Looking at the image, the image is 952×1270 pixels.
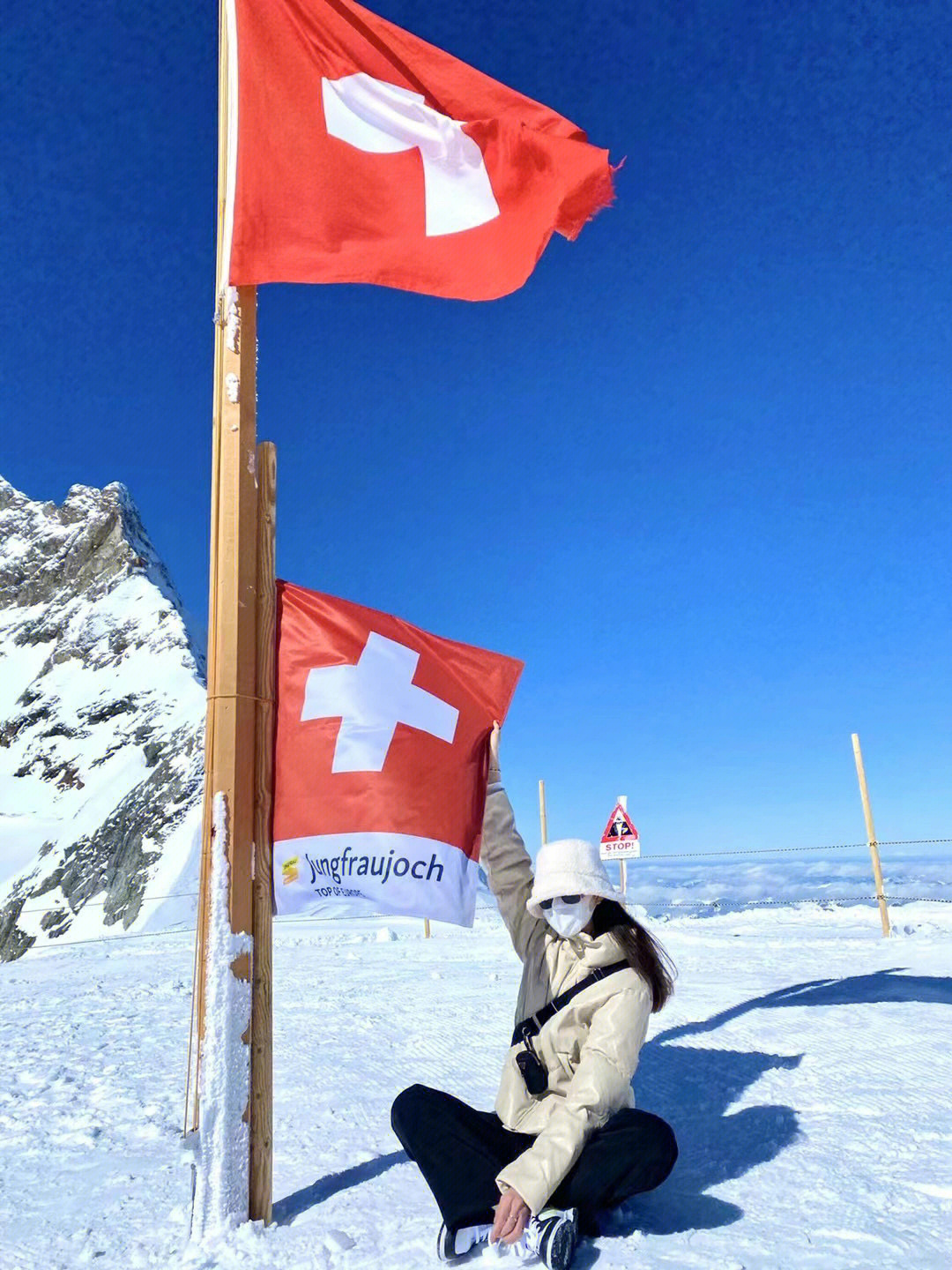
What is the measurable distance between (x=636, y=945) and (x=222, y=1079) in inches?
45.6

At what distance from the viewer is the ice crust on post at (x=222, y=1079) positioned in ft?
7.32

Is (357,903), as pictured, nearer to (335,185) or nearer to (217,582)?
(217,582)

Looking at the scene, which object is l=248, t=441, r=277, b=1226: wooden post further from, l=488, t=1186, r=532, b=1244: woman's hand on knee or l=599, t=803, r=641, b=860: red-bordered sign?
l=599, t=803, r=641, b=860: red-bordered sign

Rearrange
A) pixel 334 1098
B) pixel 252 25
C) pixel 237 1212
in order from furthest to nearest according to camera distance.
→ pixel 334 1098 < pixel 252 25 < pixel 237 1212

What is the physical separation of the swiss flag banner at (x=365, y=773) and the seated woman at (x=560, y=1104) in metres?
0.32

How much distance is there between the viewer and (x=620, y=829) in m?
10.6

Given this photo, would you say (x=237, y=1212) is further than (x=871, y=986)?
No

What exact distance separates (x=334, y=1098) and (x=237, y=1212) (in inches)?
53.0

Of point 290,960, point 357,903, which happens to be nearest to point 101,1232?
point 357,903

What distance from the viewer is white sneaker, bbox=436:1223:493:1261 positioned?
80.7 inches

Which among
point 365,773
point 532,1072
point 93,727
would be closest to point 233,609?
point 365,773

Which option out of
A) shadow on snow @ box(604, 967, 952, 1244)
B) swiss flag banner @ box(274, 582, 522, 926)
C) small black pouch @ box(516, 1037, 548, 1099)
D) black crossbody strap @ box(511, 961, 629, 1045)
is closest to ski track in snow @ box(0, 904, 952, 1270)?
shadow on snow @ box(604, 967, 952, 1244)

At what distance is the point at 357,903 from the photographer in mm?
2689

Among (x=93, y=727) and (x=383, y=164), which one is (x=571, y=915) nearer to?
(x=383, y=164)
